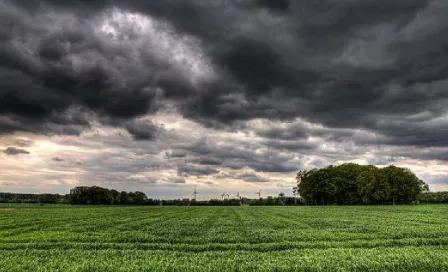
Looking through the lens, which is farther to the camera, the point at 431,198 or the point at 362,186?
the point at 431,198

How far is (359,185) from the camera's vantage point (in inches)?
5089

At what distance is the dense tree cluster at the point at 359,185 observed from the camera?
4683 inches

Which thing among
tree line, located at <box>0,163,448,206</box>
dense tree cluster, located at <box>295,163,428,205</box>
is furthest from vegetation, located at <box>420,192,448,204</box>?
dense tree cluster, located at <box>295,163,428,205</box>

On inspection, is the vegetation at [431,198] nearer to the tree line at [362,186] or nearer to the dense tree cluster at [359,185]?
the tree line at [362,186]

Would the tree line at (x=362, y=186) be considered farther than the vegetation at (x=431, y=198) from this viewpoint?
No

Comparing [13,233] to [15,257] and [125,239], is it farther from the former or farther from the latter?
[15,257]

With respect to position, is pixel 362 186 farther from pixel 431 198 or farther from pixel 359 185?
pixel 431 198

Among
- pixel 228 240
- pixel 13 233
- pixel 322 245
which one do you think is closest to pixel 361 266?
pixel 322 245

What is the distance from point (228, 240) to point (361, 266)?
1047 cm

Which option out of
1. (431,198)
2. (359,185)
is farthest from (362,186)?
(431,198)

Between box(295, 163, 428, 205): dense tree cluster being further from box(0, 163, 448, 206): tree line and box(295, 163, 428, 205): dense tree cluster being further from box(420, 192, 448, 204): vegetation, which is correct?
box(420, 192, 448, 204): vegetation

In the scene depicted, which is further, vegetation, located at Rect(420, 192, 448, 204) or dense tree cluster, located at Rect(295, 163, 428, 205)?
vegetation, located at Rect(420, 192, 448, 204)

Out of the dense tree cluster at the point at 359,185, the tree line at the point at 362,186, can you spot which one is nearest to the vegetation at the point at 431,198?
the tree line at the point at 362,186

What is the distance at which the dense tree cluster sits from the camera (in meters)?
119
